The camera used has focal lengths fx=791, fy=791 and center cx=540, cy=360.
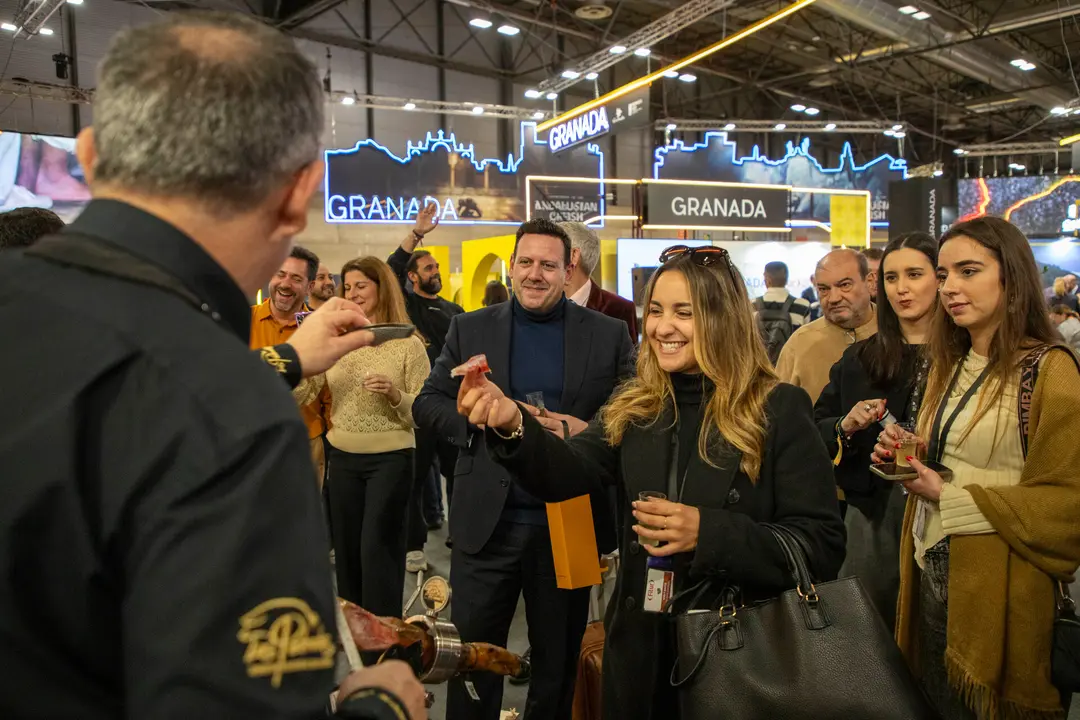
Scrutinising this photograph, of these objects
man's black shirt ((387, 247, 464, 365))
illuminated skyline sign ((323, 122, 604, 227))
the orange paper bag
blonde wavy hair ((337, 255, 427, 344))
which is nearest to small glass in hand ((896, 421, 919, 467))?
the orange paper bag

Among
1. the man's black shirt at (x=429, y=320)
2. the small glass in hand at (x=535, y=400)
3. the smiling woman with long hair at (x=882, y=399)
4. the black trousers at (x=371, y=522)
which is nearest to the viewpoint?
the small glass in hand at (x=535, y=400)

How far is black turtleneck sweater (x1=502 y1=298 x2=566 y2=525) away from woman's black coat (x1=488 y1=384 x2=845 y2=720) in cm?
80

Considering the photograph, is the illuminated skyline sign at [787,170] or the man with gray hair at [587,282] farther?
the illuminated skyline sign at [787,170]

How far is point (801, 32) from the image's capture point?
51.4ft

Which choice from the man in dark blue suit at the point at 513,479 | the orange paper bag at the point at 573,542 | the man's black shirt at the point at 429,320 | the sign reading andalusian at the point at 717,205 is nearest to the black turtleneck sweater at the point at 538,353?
the man in dark blue suit at the point at 513,479

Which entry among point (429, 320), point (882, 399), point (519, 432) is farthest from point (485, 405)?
point (429, 320)

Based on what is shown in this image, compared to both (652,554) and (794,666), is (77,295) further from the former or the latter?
(794,666)

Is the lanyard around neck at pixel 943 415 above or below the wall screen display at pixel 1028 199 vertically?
below

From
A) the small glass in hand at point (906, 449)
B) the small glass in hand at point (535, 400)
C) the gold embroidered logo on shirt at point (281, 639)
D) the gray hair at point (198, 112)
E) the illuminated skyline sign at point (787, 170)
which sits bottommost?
the small glass in hand at point (906, 449)

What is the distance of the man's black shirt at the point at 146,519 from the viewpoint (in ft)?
2.17

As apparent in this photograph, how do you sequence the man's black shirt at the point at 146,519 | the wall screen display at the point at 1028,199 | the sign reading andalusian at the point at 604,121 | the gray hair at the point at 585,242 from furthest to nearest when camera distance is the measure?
the wall screen display at the point at 1028,199 < the sign reading andalusian at the point at 604,121 < the gray hair at the point at 585,242 < the man's black shirt at the point at 146,519

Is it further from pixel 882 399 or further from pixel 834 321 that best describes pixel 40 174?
pixel 882 399

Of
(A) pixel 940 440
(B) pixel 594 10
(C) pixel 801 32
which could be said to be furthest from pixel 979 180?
(A) pixel 940 440

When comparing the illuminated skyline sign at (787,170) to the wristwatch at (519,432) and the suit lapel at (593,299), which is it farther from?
the wristwatch at (519,432)
